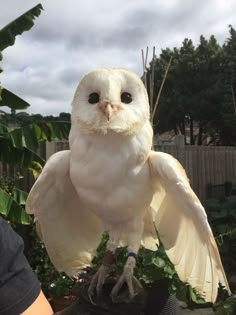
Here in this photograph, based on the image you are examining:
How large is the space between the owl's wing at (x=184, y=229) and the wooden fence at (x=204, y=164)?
4.26m

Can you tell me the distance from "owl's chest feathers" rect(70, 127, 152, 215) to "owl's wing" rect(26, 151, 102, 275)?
168 millimetres

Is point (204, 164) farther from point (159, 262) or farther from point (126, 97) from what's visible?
point (126, 97)

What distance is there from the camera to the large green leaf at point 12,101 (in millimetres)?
4551

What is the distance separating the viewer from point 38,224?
2.20 m

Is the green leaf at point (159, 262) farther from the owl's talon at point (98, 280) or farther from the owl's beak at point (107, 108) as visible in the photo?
the owl's beak at point (107, 108)

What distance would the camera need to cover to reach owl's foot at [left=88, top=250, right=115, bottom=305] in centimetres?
198

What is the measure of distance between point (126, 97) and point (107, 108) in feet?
0.49

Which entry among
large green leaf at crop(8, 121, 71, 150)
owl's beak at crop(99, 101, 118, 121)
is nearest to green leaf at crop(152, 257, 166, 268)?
owl's beak at crop(99, 101, 118, 121)

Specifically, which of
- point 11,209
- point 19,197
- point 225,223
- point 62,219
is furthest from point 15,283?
point 225,223

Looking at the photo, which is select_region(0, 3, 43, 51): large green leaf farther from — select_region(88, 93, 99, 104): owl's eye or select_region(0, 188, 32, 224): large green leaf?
select_region(88, 93, 99, 104): owl's eye

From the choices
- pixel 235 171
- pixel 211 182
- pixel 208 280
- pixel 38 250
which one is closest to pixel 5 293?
pixel 208 280

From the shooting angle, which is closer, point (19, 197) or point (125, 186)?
point (125, 186)

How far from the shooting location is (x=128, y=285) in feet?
6.21

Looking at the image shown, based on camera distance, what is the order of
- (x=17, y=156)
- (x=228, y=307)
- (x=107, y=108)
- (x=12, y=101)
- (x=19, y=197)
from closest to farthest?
(x=107, y=108) < (x=228, y=307) < (x=17, y=156) < (x=19, y=197) < (x=12, y=101)
